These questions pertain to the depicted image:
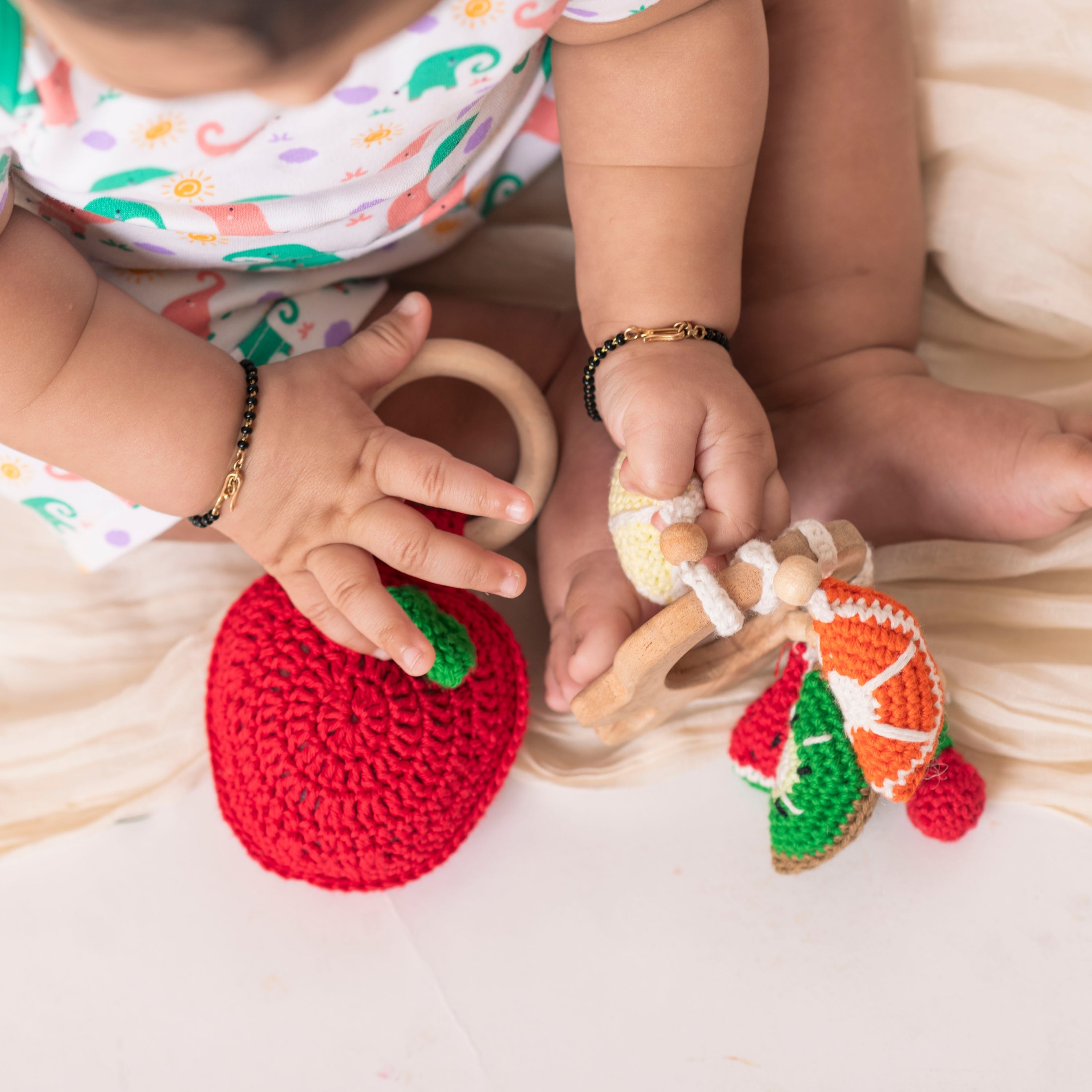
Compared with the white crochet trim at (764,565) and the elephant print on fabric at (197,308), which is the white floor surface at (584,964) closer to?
the white crochet trim at (764,565)

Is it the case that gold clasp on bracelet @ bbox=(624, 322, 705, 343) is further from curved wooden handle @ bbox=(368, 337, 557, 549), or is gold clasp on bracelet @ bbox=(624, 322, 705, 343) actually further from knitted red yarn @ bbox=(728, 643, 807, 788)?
knitted red yarn @ bbox=(728, 643, 807, 788)

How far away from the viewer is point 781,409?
730mm

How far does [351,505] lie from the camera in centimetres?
→ 58

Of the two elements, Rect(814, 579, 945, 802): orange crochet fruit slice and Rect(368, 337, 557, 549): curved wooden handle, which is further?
Rect(368, 337, 557, 549): curved wooden handle

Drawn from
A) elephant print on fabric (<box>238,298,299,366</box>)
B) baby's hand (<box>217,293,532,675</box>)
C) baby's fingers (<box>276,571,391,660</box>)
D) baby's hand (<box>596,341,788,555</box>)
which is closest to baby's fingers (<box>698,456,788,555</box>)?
baby's hand (<box>596,341,788,555</box>)

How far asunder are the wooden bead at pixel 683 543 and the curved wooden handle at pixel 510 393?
0.13 meters

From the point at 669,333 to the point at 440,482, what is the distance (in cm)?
17

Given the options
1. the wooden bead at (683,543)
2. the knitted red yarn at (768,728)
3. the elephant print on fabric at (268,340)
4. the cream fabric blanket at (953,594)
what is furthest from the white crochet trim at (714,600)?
the elephant print on fabric at (268,340)

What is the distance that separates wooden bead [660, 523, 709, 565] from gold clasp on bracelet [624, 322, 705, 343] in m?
0.15

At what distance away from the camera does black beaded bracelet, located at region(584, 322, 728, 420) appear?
595 mm

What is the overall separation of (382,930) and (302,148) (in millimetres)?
479

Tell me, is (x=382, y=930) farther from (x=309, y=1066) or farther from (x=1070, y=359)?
(x=1070, y=359)

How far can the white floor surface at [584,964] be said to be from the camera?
577 mm

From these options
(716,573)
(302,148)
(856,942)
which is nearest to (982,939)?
(856,942)
